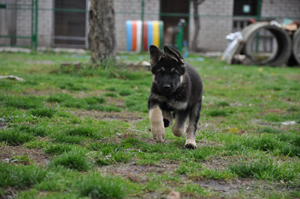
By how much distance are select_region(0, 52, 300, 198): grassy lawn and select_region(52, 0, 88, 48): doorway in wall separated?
46.2 ft

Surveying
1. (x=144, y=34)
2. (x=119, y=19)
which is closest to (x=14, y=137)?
(x=144, y=34)

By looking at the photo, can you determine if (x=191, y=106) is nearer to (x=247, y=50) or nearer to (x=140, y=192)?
(x=140, y=192)

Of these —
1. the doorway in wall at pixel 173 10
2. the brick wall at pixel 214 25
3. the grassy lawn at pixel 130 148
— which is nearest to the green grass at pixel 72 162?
the grassy lawn at pixel 130 148

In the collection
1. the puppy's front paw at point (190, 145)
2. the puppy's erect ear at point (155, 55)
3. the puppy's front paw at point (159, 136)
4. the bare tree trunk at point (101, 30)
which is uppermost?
the bare tree trunk at point (101, 30)

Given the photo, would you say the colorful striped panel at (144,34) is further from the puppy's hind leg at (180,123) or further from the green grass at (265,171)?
the green grass at (265,171)

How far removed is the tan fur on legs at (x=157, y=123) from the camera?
3930 mm

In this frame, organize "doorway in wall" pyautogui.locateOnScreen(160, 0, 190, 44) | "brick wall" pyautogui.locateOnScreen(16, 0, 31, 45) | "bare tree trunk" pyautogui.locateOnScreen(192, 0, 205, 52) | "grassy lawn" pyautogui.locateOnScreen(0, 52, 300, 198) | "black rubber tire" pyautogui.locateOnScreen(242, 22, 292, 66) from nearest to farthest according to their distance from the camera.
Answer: "grassy lawn" pyautogui.locateOnScreen(0, 52, 300, 198) → "black rubber tire" pyautogui.locateOnScreen(242, 22, 292, 66) → "brick wall" pyautogui.locateOnScreen(16, 0, 31, 45) → "bare tree trunk" pyautogui.locateOnScreen(192, 0, 205, 52) → "doorway in wall" pyautogui.locateOnScreen(160, 0, 190, 44)

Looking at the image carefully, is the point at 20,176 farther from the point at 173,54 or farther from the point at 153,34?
the point at 153,34

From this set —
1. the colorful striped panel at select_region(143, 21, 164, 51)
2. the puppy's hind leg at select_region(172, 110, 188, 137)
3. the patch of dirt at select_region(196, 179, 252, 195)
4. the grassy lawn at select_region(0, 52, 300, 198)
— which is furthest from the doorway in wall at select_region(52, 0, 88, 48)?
the patch of dirt at select_region(196, 179, 252, 195)

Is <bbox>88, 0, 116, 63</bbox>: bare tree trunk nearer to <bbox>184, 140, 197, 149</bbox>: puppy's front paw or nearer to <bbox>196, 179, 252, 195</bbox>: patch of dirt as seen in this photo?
<bbox>184, 140, 197, 149</bbox>: puppy's front paw

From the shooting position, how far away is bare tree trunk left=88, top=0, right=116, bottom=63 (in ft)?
31.4

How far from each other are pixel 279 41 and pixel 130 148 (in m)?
13.0

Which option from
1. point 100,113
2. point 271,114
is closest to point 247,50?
point 271,114

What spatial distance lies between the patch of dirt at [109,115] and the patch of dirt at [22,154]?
73.3 inches
